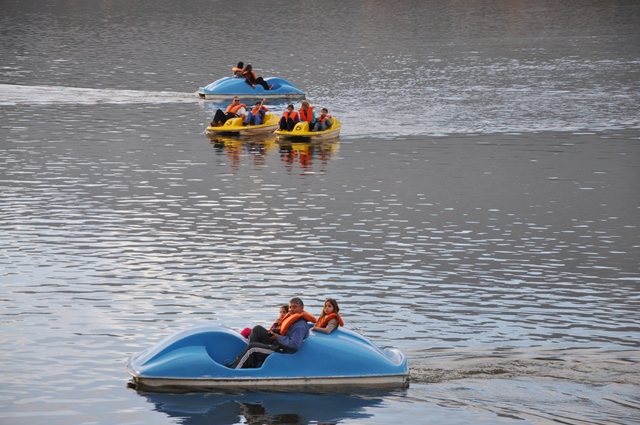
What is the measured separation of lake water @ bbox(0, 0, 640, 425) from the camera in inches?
759

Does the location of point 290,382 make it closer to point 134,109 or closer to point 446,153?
point 446,153

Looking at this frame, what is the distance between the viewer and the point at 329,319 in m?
19.8

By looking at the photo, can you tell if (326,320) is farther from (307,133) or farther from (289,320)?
(307,133)

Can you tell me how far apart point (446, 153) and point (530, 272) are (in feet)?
52.7

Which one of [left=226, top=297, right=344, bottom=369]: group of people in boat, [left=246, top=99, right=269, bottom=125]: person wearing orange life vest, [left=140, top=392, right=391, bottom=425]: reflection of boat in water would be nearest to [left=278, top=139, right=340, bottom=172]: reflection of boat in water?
[left=246, top=99, right=269, bottom=125]: person wearing orange life vest

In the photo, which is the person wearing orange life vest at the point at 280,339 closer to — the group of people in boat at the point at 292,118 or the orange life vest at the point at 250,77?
the group of people in boat at the point at 292,118

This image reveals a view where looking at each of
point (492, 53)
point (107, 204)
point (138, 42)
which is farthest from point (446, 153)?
point (138, 42)

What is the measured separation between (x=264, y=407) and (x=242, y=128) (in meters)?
30.1

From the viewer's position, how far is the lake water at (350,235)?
19281 mm

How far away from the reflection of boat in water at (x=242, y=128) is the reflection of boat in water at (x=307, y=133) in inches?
75.5

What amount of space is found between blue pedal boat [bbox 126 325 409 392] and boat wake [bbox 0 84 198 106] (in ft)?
124

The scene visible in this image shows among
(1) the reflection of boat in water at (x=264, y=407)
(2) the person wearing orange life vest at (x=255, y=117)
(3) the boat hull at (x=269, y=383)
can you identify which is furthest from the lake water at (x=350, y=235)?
(2) the person wearing orange life vest at (x=255, y=117)

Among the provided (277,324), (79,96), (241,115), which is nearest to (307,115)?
(241,115)

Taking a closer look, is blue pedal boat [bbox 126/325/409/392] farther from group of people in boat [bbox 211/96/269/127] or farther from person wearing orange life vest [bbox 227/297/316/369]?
group of people in boat [bbox 211/96/269/127]
